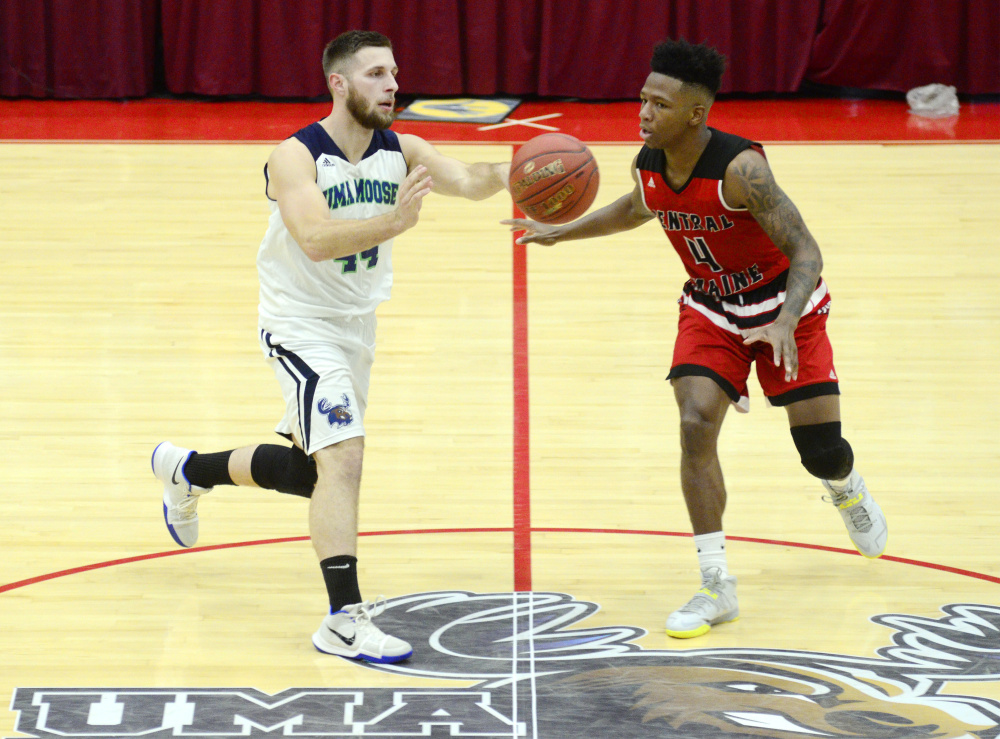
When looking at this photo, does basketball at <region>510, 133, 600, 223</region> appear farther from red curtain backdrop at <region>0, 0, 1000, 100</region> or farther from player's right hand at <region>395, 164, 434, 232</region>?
red curtain backdrop at <region>0, 0, 1000, 100</region>

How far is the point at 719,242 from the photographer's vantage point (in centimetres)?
416

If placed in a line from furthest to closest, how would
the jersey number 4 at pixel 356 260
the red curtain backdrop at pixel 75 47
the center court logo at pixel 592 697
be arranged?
the red curtain backdrop at pixel 75 47, the jersey number 4 at pixel 356 260, the center court logo at pixel 592 697

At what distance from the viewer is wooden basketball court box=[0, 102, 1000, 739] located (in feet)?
12.0

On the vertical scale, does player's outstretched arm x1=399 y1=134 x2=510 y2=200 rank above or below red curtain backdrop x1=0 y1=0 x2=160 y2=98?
below

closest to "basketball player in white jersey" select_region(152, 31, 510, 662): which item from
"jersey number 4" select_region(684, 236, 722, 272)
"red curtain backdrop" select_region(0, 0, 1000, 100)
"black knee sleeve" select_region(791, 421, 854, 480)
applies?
"jersey number 4" select_region(684, 236, 722, 272)

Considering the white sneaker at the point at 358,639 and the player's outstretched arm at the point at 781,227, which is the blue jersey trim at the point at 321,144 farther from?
the white sneaker at the point at 358,639

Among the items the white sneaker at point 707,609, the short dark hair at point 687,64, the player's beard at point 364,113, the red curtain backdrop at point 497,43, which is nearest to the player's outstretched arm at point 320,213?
the player's beard at point 364,113

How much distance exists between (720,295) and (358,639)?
5.30ft

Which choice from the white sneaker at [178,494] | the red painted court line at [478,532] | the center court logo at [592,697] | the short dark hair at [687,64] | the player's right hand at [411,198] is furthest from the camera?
the white sneaker at [178,494]

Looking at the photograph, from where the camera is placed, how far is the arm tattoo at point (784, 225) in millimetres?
3953

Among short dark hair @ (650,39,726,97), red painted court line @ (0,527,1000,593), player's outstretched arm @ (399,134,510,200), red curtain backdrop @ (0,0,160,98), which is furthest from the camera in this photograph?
red curtain backdrop @ (0,0,160,98)

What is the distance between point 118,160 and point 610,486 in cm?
621

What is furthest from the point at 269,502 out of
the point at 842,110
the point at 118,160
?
the point at 842,110

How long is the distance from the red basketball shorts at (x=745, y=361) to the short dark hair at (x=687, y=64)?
769 millimetres
